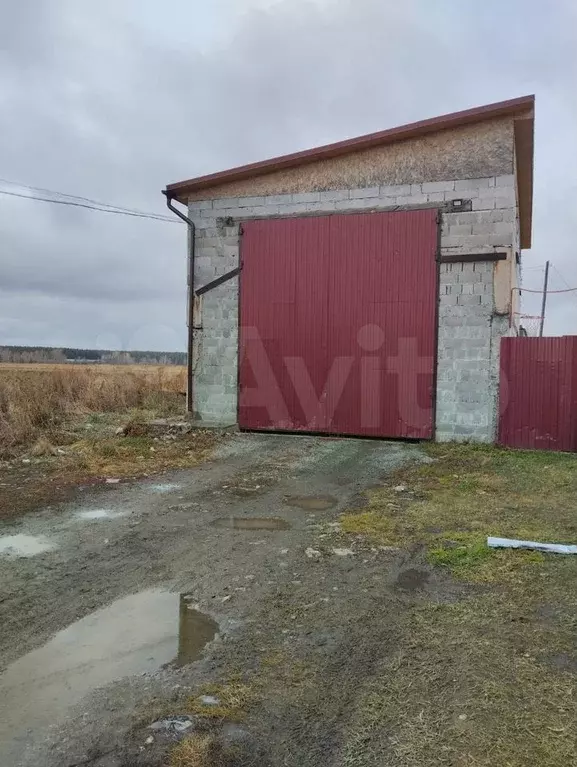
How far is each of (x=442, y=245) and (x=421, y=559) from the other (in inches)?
263

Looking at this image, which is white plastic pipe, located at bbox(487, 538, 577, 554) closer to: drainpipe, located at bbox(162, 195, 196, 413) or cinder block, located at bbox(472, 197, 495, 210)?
cinder block, located at bbox(472, 197, 495, 210)

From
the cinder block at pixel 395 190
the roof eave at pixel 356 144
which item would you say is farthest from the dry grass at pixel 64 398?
the cinder block at pixel 395 190

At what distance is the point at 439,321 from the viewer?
9.74 m

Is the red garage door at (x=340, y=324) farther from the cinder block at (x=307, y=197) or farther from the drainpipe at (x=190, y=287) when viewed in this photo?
the drainpipe at (x=190, y=287)

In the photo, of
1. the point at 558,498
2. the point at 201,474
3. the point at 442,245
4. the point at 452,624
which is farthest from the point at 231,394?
the point at 452,624

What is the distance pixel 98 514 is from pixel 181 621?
8.49 feet

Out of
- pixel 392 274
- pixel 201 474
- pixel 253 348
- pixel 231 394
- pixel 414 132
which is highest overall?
pixel 414 132

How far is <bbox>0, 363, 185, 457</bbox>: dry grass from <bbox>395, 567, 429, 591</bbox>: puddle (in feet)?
21.9

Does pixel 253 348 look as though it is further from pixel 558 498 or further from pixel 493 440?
pixel 558 498

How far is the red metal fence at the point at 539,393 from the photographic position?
9.12 meters

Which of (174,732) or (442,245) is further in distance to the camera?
(442,245)

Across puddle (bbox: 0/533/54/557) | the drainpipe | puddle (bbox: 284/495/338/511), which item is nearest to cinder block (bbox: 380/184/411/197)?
the drainpipe

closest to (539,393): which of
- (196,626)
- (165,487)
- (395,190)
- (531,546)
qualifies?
(395,190)

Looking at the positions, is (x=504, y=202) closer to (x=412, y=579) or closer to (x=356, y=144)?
(x=356, y=144)
